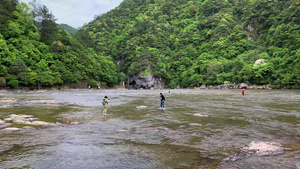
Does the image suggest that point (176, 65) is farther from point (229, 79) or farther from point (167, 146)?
point (167, 146)

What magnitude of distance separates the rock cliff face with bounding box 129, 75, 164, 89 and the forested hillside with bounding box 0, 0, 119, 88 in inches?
801

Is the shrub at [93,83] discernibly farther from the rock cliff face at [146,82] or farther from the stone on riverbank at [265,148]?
the stone on riverbank at [265,148]

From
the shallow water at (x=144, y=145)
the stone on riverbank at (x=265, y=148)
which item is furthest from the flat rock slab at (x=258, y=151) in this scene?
the shallow water at (x=144, y=145)

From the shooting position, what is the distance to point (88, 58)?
342 feet

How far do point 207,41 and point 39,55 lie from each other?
110284mm

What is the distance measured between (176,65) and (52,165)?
139 meters

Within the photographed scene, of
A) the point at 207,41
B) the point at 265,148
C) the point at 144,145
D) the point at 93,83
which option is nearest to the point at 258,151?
the point at 265,148

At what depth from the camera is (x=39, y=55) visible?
82.6 meters

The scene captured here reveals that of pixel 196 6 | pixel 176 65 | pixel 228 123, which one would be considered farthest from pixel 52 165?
pixel 196 6

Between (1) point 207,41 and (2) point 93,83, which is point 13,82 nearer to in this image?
(2) point 93,83

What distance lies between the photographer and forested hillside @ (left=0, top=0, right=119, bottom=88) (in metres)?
67.2

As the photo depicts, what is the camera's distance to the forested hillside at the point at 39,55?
6719 cm

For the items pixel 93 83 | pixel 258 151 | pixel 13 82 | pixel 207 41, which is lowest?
pixel 258 151

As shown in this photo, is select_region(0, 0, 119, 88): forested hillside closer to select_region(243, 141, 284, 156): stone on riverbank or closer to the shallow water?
the shallow water
